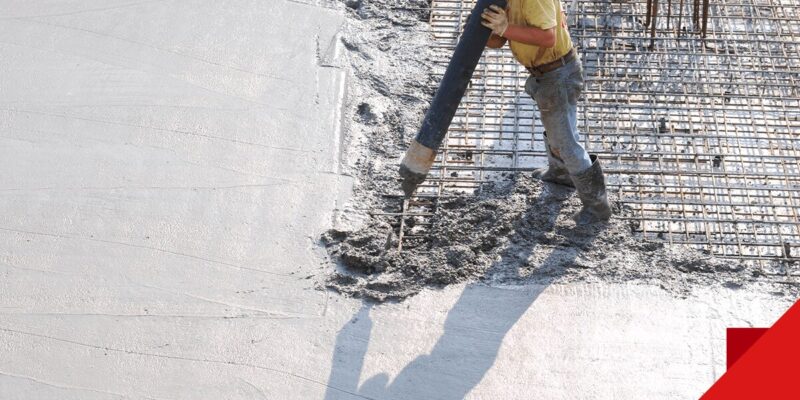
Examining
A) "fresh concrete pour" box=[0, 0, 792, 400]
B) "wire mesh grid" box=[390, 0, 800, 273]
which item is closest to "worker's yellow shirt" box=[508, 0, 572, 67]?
"wire mesh grid" box=[390, 0, 800, 273]

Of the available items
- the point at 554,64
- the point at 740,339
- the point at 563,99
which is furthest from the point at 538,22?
the point at 740,339

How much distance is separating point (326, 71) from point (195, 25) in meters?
1.03

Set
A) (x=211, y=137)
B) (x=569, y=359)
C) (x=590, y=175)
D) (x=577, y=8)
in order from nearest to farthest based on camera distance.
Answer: (x=569, y=359)
(x=590, y=175)
(x=211, y=137)
(x=577, y=8)

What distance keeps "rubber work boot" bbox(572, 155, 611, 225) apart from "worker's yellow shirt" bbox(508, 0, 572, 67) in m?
0.60

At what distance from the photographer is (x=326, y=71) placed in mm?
6379

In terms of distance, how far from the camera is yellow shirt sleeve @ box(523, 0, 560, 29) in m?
→ 4.60

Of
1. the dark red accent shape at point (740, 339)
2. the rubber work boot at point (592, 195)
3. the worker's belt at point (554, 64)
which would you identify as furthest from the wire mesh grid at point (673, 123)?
the worker's belt at point (554, 64)

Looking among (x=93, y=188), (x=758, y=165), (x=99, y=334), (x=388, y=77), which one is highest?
(x=388, y=77)

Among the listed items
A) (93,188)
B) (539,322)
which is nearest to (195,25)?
(93,188)

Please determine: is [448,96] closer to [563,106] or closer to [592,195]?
[563,106]

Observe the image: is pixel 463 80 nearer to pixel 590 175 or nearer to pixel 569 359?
pixel 590 175

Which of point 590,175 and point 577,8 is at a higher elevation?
point 577,8

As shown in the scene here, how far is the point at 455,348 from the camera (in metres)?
4.57

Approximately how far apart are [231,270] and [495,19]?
→ 1750 millimetres
